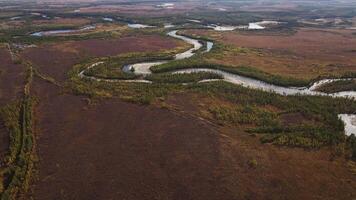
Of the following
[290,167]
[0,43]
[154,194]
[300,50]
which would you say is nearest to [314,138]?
[290,167]

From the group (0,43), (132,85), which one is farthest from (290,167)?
(0,43)

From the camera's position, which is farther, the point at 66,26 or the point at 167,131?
the point at 66,26

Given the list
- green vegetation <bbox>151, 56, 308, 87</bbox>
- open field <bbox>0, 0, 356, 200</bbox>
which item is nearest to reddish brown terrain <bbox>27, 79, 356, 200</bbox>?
open field <bbox>0, 0, 356, 200</bbox>

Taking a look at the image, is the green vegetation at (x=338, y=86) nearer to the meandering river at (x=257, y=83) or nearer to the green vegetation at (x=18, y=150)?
the meandering river at (x=257, y=83)

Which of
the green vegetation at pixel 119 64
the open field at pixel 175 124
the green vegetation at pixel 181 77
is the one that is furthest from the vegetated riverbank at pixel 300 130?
the green vegetation at pixel 119 64

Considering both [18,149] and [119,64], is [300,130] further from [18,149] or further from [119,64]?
[119,64]

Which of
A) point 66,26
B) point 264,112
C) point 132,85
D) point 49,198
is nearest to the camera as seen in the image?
point 49,198

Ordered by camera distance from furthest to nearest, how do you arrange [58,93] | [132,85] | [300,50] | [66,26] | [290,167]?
[66,26] → [300,50] → [132,85] → [58,93] → [290,167]

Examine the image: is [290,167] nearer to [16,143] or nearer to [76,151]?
[76,151]
